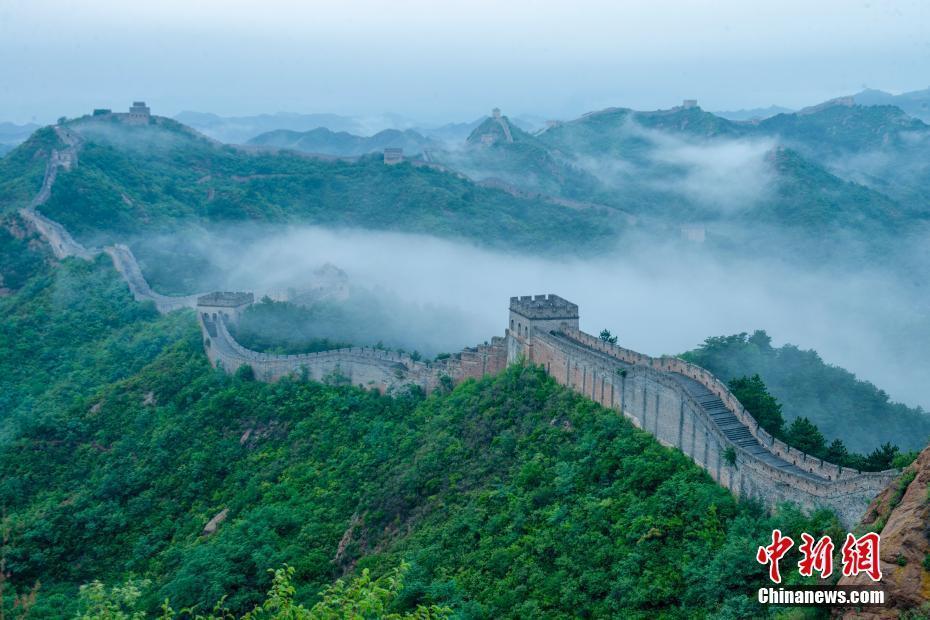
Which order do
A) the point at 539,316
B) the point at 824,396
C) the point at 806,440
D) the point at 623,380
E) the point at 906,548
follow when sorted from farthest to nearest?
the point at 824,396 < the point at 539,316 < the point at 623,380 < the point at 806,440 < the point at 906,548

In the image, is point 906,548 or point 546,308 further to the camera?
point 546,308

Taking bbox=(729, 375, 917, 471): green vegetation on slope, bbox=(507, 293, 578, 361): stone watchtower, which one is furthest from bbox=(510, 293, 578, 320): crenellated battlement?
bbox=(729, 375, 917, 471): green vegetation on slope

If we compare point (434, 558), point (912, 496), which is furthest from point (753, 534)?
point (434, 558)

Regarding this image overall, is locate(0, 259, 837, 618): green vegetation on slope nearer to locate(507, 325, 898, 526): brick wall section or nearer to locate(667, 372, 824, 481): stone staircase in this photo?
locate(507, 325, 898, 526): brick wall section

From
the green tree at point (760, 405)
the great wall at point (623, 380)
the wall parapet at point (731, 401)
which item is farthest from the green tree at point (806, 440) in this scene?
the great wall at point (623, 380)

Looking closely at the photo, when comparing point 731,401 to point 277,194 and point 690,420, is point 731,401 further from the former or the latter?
point 277,194

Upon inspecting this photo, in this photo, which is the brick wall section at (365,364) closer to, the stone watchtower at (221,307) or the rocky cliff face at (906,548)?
the stone watchtower at (221,307)

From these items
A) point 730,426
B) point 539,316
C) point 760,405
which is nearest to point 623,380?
point 760,405
